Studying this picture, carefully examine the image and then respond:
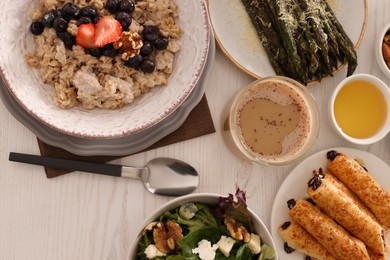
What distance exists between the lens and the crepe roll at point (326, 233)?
1.64 meters

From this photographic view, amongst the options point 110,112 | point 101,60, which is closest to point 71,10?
point 101,60

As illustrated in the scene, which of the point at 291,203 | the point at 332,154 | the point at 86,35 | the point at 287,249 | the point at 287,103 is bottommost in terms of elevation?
the point at 287,249

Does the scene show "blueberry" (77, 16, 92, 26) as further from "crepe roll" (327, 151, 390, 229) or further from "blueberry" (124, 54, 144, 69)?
"crepe roll" (327, 151, 390, 229)

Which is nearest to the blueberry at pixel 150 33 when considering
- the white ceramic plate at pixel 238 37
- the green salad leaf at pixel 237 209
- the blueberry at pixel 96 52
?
the blueberry at pixel 96 52

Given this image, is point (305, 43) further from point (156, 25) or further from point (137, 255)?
point (137, 255)

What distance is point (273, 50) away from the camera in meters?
1.68

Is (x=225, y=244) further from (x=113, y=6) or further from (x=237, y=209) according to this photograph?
(x=113, y=6)

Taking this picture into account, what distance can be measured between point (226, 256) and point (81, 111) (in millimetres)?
541

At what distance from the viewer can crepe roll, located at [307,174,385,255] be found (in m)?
1.65

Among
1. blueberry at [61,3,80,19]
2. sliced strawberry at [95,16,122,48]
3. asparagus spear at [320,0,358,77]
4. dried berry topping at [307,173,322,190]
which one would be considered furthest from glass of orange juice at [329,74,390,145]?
blueberry at [61,3,80,19]

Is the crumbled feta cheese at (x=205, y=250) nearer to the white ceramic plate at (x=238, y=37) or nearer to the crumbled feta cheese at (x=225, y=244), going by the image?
the crumbled feta cheese at (x=225, y=244)

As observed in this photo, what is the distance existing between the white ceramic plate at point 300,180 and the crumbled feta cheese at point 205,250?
0.90ft

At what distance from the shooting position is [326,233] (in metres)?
1.65

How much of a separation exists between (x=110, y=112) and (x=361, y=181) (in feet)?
2.52
